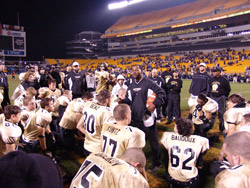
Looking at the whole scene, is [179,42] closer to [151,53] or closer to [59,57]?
[151,53]

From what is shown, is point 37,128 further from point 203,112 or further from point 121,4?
point 121,4

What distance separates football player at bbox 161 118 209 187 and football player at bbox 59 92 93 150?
86.1 inches

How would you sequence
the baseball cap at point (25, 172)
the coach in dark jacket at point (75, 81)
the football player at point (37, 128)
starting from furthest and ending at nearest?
the coach in dark jacket at point (75, 81), the football player at point (37, 128), the baseball cap at point (25, 172)

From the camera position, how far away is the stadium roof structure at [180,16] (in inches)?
1705

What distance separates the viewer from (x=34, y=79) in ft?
23.2

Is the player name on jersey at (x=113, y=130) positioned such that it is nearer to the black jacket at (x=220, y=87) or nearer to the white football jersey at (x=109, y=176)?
the white football jersey at (x=109, y=176)

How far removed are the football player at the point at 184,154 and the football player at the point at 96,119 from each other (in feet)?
3.41

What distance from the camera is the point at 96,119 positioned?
333 cm

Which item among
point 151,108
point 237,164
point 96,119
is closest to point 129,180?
point 237,164

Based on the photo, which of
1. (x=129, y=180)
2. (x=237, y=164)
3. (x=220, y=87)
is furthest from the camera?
(x=220, y=87)

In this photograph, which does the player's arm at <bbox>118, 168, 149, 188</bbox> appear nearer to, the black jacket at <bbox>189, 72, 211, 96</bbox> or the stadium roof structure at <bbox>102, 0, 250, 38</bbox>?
the black jacket at <bbox>189, 72, 211, 96</bbox>

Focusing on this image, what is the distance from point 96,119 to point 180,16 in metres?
55.0

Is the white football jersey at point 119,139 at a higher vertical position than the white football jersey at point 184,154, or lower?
higher

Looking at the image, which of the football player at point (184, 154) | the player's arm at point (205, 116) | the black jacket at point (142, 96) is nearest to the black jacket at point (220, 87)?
the player's arm at point (205, 116)
